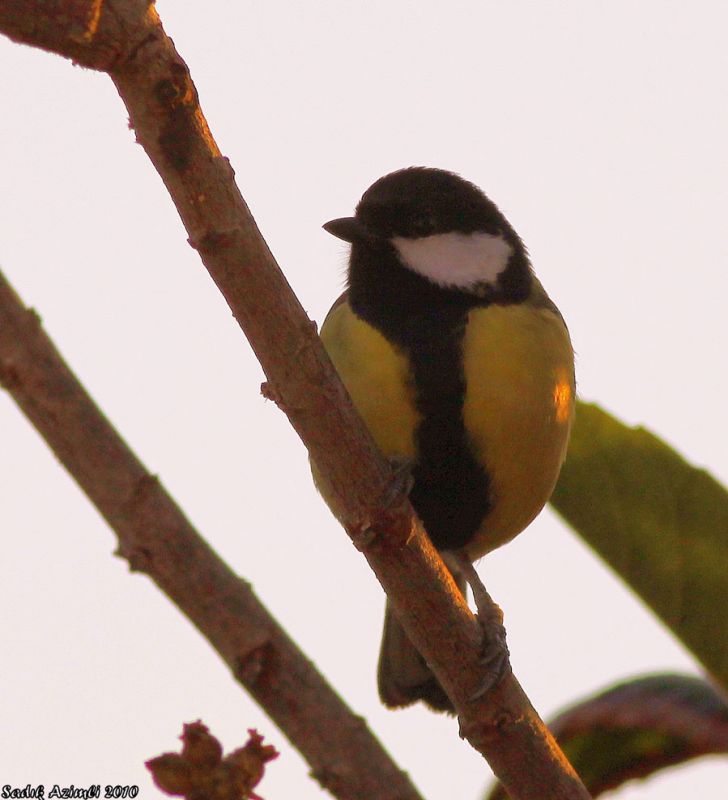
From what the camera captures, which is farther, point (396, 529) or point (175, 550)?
point (396, 529)

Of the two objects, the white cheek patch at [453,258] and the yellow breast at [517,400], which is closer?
the yellow breast at [517,400]

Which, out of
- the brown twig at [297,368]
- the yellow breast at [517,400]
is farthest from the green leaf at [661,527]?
the brown twig at [297,368]

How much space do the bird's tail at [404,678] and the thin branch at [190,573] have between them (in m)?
1.24

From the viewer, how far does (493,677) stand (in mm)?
1543

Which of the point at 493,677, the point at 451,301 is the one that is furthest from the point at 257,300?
the point at 451,301

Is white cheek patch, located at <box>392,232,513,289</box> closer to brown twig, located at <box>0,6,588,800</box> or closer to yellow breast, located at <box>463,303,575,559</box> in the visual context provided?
yellow breast, located at <box>463,303,575,559</box>

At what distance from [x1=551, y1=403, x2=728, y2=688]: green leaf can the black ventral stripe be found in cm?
19

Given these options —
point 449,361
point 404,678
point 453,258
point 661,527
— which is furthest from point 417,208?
point 404,678

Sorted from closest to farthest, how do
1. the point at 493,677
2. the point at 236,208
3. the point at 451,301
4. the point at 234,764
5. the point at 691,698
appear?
the point at 234,764 → the point at 236,208 → the point at 493,677 → the point at 691,698 → the point at 451,301

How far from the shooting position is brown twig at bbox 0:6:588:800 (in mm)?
1116

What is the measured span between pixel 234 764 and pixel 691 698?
1.09 metres

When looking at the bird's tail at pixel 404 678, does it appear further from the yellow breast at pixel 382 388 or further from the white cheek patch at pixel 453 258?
the white cheek patch at pixel 453 258

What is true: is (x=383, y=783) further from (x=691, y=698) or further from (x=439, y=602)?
(x=691, y=698)

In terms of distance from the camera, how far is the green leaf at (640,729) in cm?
177
